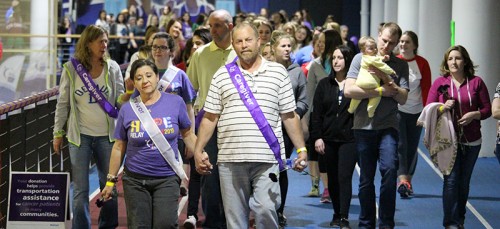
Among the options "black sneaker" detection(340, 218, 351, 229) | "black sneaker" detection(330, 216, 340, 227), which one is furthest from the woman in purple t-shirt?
"black sneaker" detection(330, 216, 340, 227)

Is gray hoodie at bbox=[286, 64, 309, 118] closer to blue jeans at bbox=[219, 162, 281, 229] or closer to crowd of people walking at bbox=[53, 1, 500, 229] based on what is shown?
crowd of people walking at bbox=[53, 1, 500, 229]

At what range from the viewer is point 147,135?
29.3 ft

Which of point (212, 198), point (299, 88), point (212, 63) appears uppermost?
point (212, 63)

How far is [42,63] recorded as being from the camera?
19125 mm

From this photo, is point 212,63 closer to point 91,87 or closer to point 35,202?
point 91,87

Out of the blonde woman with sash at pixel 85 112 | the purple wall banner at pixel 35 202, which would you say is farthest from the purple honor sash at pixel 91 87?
the purple wall banner at pixel 35 202

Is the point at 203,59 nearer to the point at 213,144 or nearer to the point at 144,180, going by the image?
the point at 213,144

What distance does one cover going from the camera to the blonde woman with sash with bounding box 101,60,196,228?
29.4ft

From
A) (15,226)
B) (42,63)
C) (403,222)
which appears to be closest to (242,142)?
(15,226)

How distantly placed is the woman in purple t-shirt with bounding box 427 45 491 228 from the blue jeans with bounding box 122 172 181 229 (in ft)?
10.6

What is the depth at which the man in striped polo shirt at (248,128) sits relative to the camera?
8.48m

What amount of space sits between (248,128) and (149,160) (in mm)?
956

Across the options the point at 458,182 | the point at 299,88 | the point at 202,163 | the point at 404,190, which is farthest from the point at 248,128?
the point at 404,190

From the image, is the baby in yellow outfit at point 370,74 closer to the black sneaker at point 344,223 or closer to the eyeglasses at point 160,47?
the black sneaker at point 344,223
